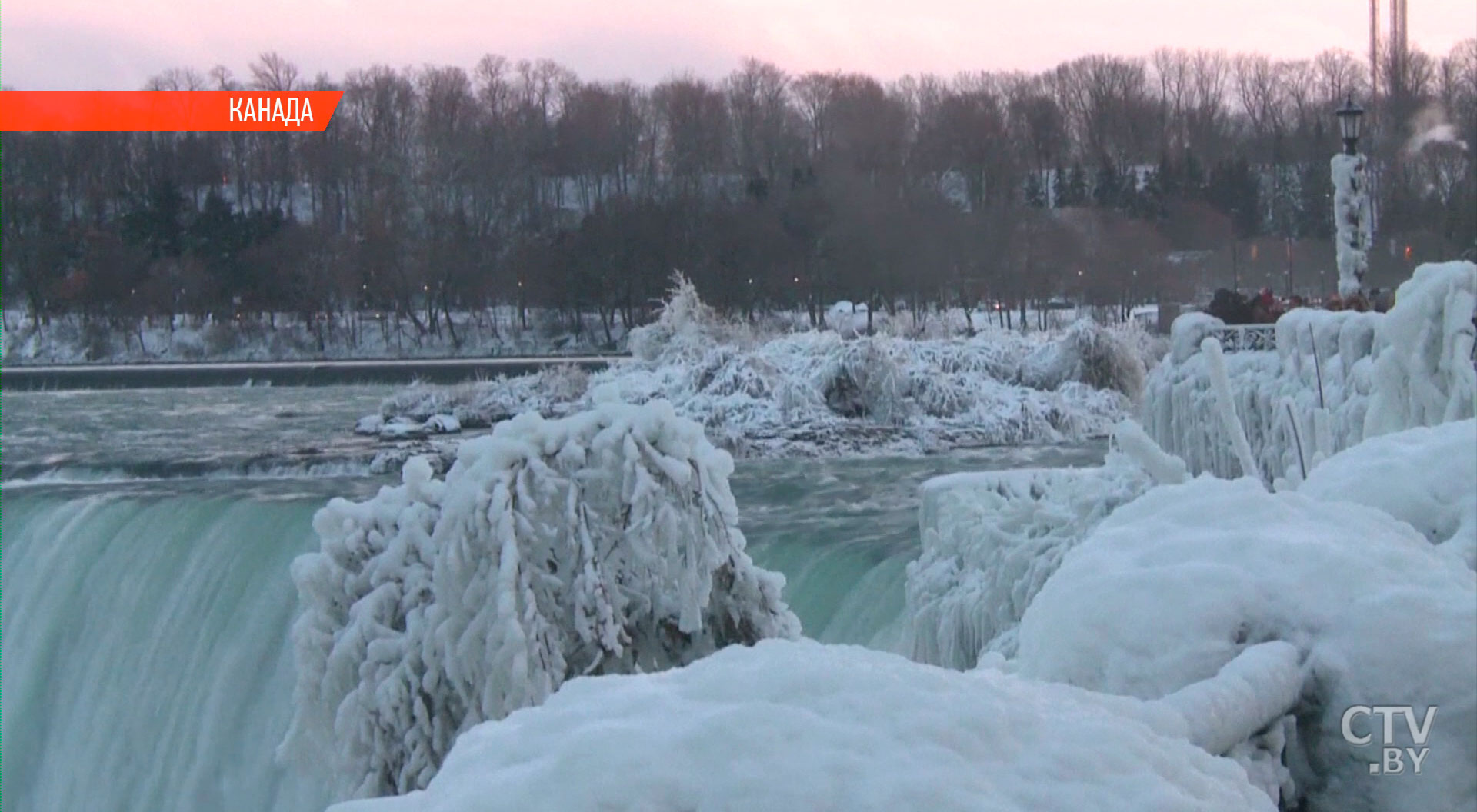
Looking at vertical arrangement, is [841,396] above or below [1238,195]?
below

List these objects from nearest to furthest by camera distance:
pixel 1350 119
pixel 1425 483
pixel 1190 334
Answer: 1. pixel 1425 483
2. pixel 1350 119
3. pixel 1190 334

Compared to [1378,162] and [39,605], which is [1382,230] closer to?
[1378,162]

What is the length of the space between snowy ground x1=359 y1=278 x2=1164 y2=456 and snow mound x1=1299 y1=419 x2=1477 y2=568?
1885 centimetres

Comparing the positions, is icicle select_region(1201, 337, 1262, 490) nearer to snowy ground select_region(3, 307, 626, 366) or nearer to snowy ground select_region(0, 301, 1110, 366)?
snowy ground select_region(0, 301, 1110, 366)

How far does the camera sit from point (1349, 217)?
50.0ft

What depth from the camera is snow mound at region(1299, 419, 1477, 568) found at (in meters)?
3.47

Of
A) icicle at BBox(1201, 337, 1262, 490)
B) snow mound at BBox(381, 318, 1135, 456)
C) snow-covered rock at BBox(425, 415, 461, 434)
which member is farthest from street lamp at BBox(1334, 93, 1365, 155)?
snow-covered rock at BBox(425, 415, 461, 434)

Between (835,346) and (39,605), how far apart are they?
14.6 meters

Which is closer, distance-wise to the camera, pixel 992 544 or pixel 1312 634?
pixel 1312 634

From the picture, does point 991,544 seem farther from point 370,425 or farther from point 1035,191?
point 1035,191

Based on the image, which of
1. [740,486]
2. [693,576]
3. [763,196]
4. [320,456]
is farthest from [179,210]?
[693,576]

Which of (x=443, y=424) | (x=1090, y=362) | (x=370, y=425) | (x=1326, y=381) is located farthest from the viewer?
(x=443, y=424)

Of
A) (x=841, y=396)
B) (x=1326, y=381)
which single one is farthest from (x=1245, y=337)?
(x=841, y=396)
